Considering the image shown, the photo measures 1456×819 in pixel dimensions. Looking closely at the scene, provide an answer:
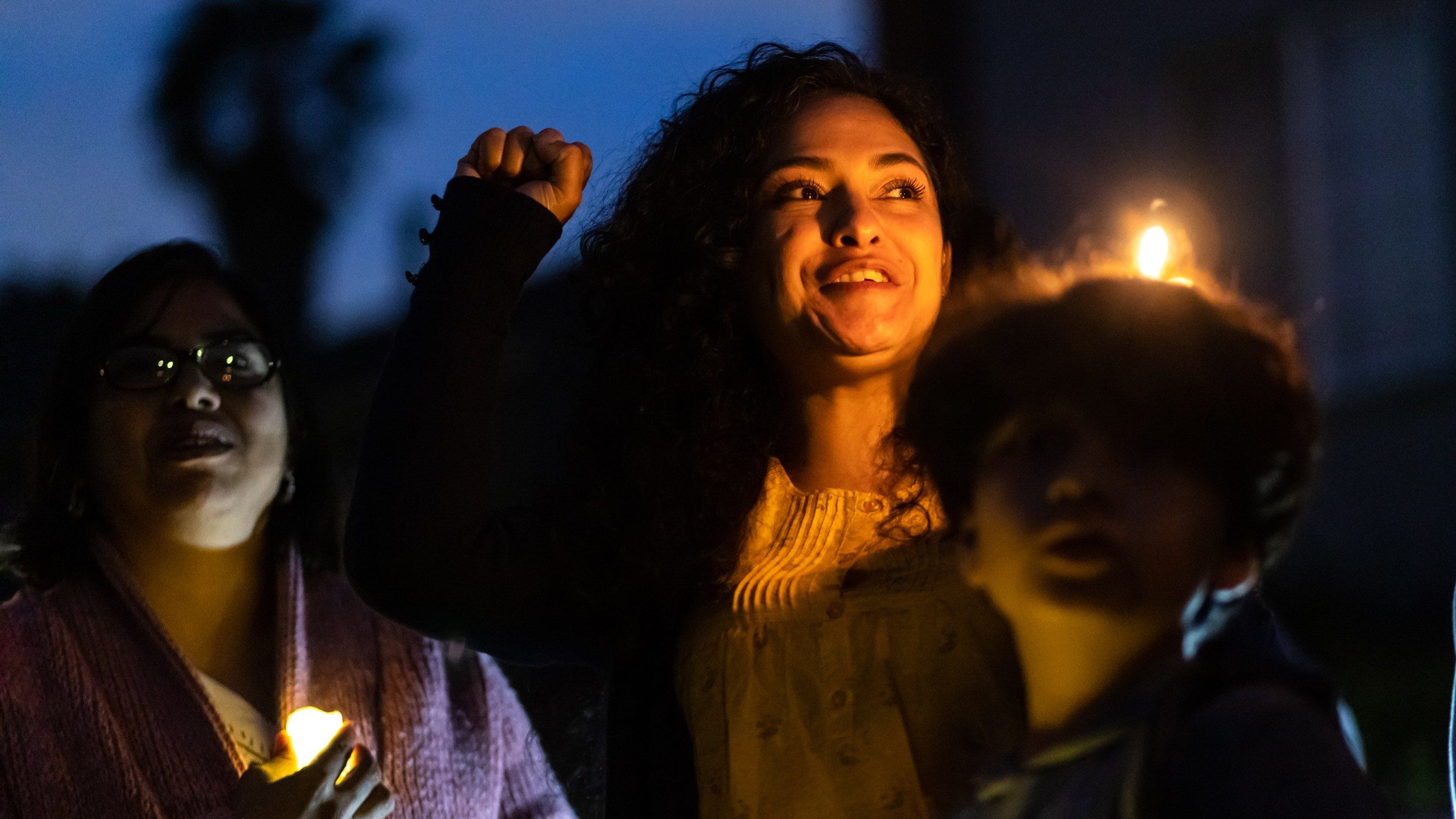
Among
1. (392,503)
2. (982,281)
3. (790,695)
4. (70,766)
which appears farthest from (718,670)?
(70,766)

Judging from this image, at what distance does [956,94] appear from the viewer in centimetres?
780

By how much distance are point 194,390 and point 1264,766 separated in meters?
1.83

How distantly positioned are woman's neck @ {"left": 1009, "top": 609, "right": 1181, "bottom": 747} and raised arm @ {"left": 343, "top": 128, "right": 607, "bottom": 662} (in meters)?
0.77

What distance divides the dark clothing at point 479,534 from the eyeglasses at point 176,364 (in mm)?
748

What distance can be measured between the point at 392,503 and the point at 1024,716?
73cm

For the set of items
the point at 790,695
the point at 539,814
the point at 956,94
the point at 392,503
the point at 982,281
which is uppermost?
the point at 956,94

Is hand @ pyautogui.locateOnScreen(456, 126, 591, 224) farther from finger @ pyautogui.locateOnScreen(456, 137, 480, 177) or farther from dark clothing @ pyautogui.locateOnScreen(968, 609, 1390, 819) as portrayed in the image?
dark clothing @ pyautogui.locateOnScreen(968, 609, 1390, 819)

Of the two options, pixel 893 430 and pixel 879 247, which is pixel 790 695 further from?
pixel 879 247

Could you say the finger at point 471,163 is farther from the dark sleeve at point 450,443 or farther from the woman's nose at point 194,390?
the woman's nose at point 194,390

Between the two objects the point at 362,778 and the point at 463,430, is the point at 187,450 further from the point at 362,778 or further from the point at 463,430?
the point at 463,430

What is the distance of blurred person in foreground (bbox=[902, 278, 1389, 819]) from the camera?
3.58 ft

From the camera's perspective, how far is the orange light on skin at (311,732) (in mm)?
2020

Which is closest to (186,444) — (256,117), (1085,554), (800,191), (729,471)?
(729,471)

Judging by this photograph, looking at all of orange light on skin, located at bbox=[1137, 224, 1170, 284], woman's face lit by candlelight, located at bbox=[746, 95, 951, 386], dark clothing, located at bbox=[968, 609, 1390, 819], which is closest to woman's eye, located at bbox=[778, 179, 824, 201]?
woman's face lit by candlelight, located at bbox=[746, 95, 951, 386]
